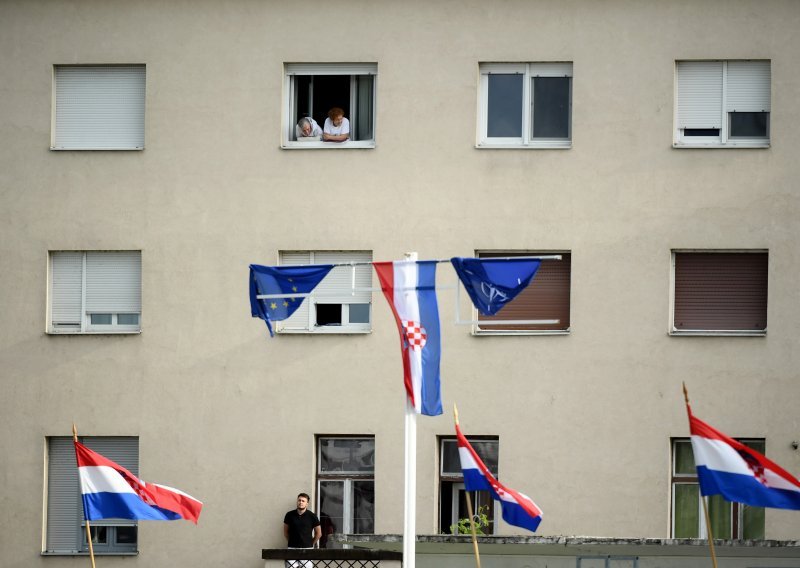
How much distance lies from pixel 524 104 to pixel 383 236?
2808 mm

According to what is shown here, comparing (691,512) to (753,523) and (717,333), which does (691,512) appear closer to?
(753,523)

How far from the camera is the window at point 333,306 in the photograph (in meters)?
28.7

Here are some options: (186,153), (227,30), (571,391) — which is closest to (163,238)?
(186,153)

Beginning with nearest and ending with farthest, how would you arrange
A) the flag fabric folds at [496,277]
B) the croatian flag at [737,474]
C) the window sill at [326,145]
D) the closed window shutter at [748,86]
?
the croatian flag at [737,474]
the flag fabric folds at [496,277]
the closed window shutter at [748,86]
the window sill at [326,145]

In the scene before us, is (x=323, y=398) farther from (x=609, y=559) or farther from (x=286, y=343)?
(x=609, y=559)

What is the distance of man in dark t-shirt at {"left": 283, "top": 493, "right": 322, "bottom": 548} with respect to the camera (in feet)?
91.6

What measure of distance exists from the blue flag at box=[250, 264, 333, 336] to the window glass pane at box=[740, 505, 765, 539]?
9484mm

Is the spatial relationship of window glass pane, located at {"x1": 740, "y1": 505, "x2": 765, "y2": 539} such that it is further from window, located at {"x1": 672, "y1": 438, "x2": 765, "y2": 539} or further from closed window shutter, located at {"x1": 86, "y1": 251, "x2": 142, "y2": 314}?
closed window shutter, located at {"x1": 86, "y1": 251, "x2": 142, "y2": 314}

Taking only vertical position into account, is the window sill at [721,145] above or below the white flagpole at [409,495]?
above

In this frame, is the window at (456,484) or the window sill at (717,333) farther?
the window at (456,484)

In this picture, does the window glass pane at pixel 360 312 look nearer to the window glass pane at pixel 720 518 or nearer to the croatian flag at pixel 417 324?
the window glass pane at pixel 720 518

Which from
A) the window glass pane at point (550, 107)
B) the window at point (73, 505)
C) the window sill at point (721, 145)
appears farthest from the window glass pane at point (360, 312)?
the window sill at point (721, 145)

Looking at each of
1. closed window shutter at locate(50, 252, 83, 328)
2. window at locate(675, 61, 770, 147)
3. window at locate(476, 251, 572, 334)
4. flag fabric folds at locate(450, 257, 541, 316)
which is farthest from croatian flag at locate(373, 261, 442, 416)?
closed window shutter at locate(50, 252, 83, 328)

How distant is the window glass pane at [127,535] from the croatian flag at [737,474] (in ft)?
38.6
